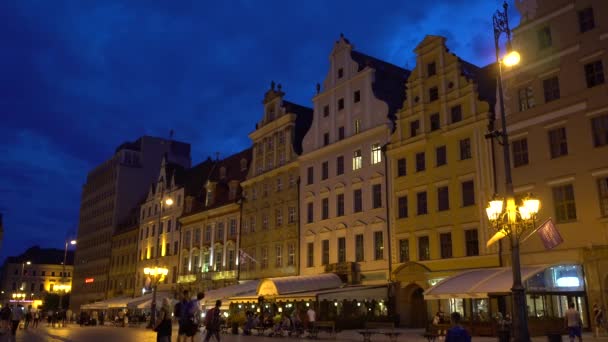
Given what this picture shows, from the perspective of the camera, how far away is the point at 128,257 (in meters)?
79.7

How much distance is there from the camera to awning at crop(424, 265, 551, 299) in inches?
1050

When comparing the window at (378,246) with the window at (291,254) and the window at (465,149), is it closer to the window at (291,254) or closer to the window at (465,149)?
the window at (465,149)

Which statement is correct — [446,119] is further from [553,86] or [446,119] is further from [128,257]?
[128,257]

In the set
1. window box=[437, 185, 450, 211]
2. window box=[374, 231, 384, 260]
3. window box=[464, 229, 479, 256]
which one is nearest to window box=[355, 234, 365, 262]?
window box=[374, 231, 384, 260]

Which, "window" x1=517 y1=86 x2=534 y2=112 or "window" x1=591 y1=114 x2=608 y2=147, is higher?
"window" x1=517 y1=86 x2=534 y2=112

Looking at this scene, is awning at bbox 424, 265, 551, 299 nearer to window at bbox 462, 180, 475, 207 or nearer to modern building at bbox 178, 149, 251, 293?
window at bbox 462, 180, 475, 207

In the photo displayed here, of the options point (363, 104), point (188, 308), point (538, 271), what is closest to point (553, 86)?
point (538, 271)

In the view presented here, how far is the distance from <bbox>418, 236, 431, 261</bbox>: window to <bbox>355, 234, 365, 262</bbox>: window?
5124mm

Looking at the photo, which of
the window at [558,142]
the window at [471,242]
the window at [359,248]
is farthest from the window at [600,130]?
the window at [359,248]

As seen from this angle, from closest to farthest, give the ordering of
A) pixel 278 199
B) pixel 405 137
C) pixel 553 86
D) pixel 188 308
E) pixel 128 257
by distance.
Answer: pixel 188 308, pixel 553 86, pixel 405 137, pixel 278 199, pixel 128 257

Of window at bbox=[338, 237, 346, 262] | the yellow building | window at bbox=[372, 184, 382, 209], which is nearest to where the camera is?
the yellow building

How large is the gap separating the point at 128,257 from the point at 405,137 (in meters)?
53.1

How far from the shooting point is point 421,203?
36656 mm

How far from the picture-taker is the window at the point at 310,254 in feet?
147
